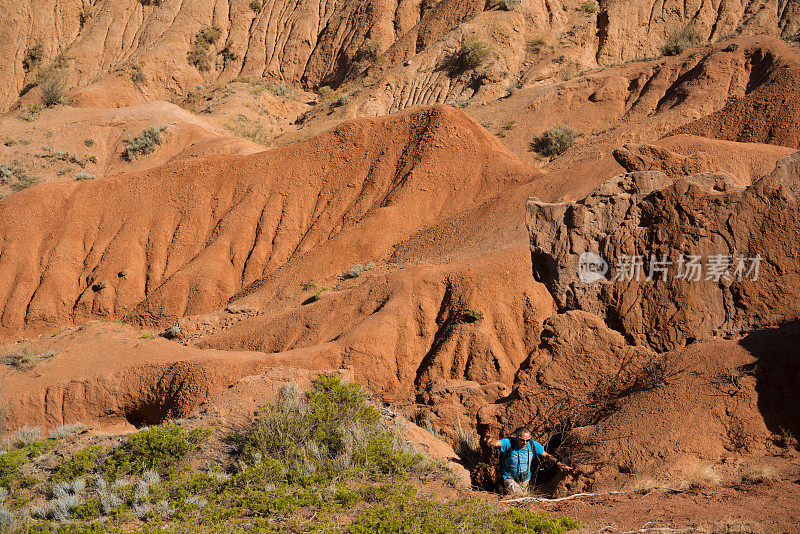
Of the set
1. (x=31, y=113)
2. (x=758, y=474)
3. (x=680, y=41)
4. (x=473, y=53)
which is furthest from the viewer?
(x=31, y=113)

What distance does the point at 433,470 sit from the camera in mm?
7953

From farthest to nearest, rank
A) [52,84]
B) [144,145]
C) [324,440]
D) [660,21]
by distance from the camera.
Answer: [52,84] → [660,21] → [144,145] → [324,440]

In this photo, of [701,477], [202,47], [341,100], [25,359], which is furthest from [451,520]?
[202,47]

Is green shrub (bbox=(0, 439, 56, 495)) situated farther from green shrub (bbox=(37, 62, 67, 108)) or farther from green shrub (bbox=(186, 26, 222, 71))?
green shrub (bbox=(186, 26, 222, 71))

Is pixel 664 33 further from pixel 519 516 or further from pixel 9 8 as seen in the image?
pixel 9 8

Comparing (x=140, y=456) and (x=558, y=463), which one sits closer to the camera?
(x=558, y=463)

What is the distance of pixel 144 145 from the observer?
33.5 m

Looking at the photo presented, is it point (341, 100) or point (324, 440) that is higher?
point (341, 100)

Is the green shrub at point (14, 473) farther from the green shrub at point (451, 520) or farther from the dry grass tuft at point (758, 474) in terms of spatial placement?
the dry grass tuft at point (758, 474)

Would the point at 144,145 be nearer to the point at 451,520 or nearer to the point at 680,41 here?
the point at 680,41

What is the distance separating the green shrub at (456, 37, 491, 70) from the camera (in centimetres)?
3712

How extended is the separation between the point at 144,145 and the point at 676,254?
3018 cm

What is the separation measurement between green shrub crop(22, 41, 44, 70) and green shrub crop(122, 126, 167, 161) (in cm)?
2884

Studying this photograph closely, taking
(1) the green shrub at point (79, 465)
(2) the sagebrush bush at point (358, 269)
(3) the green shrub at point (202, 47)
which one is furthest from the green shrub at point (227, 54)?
(1) the green shrub at point (79, 465)
